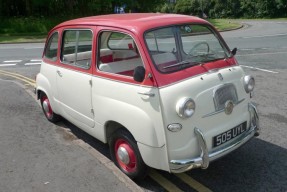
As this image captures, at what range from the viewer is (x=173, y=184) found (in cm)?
401

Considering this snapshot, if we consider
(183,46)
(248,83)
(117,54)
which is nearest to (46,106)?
(117,54)

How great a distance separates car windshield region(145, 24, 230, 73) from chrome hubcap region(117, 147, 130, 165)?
1115 mm

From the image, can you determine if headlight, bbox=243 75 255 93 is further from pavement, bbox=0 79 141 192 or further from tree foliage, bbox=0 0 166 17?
tree foliage, bbox=0 0 166 17

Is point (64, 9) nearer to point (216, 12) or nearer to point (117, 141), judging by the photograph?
point (117, 141)

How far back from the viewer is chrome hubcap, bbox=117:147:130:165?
409 cm

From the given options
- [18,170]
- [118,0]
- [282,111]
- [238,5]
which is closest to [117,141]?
[18,170]

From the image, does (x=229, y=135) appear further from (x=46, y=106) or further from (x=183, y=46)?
(x=46, y=106)

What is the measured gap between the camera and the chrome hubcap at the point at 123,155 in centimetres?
409

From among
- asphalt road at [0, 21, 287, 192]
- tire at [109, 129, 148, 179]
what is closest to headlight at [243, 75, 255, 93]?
asphalt road at [0, 21, 287, 192]

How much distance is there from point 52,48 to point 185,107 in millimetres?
3133

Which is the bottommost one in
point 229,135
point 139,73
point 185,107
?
point 229,135

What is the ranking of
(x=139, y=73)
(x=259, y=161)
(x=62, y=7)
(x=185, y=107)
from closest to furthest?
1. (x=185, y=107)
2. (x=139, y=73)
3. (x=259, y=161)
4. (x=62, y=7)

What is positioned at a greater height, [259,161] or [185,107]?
[185,107]

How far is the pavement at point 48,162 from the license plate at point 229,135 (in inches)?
42.5
